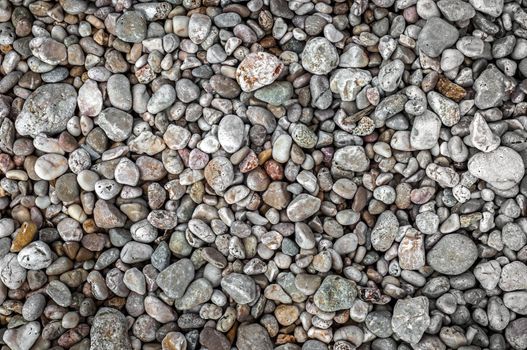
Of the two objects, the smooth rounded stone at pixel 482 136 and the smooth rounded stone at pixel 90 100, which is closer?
the smooth rounded stone at pixel 482 136

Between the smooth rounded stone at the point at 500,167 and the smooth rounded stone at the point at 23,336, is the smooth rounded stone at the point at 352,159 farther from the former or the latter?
the smooth rounded stone at the point at 23,336

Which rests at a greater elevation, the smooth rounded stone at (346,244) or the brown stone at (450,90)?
the brown stone at (450,90)

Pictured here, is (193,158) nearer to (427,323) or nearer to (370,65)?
(370,65)

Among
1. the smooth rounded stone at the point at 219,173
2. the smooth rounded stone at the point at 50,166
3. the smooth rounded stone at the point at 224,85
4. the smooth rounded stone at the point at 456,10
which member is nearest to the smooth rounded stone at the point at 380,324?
the smooth rounded stone at the point at 219,173

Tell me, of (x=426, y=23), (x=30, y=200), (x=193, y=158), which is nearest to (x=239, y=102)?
(x=193, y=158)

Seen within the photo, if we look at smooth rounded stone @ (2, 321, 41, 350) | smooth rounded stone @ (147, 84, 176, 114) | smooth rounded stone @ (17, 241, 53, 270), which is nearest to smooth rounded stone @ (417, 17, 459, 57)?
smooth rounded stone @ (147, 84, 176, 114)

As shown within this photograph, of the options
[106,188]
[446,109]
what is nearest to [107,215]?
[106,188]

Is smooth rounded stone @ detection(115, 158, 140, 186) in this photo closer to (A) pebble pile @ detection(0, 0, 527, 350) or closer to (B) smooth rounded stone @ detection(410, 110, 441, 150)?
(A) pebble pile @ detection(0, 0, 527, 350)
